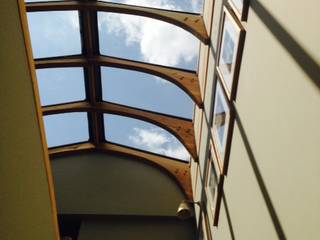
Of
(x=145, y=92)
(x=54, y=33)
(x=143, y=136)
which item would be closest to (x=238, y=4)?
(x=54, y=33)

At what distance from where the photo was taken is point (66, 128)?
30.7 ft

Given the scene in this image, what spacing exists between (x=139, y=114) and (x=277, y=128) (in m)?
5.96

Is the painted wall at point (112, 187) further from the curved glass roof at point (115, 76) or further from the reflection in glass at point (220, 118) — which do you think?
the reflection in glass at point (220, 118)

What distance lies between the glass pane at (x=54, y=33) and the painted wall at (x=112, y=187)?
9.33 feet

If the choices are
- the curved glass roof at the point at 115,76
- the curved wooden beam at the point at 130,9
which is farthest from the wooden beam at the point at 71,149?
the curved wooden beam at the point at 130,9

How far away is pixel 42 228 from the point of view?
6.68 feet

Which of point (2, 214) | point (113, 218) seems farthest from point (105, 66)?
point (2, 214)

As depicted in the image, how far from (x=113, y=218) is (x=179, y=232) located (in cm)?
146

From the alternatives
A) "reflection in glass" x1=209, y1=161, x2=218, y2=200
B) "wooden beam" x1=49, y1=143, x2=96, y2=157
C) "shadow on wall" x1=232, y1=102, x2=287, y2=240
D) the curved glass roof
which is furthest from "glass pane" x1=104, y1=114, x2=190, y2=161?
"shadow on wall" x1=232, y1=102, x2=287, y2=240

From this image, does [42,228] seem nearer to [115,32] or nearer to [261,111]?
[261,111]

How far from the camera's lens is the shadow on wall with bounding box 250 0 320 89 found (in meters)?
1.97

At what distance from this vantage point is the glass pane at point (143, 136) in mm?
8969

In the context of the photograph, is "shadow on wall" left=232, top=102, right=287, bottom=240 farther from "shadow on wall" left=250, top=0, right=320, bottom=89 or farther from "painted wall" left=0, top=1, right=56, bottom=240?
"painted wall" left=0, top=1, right=56, bottom=240

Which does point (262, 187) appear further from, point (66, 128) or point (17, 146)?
point (66, 128)
